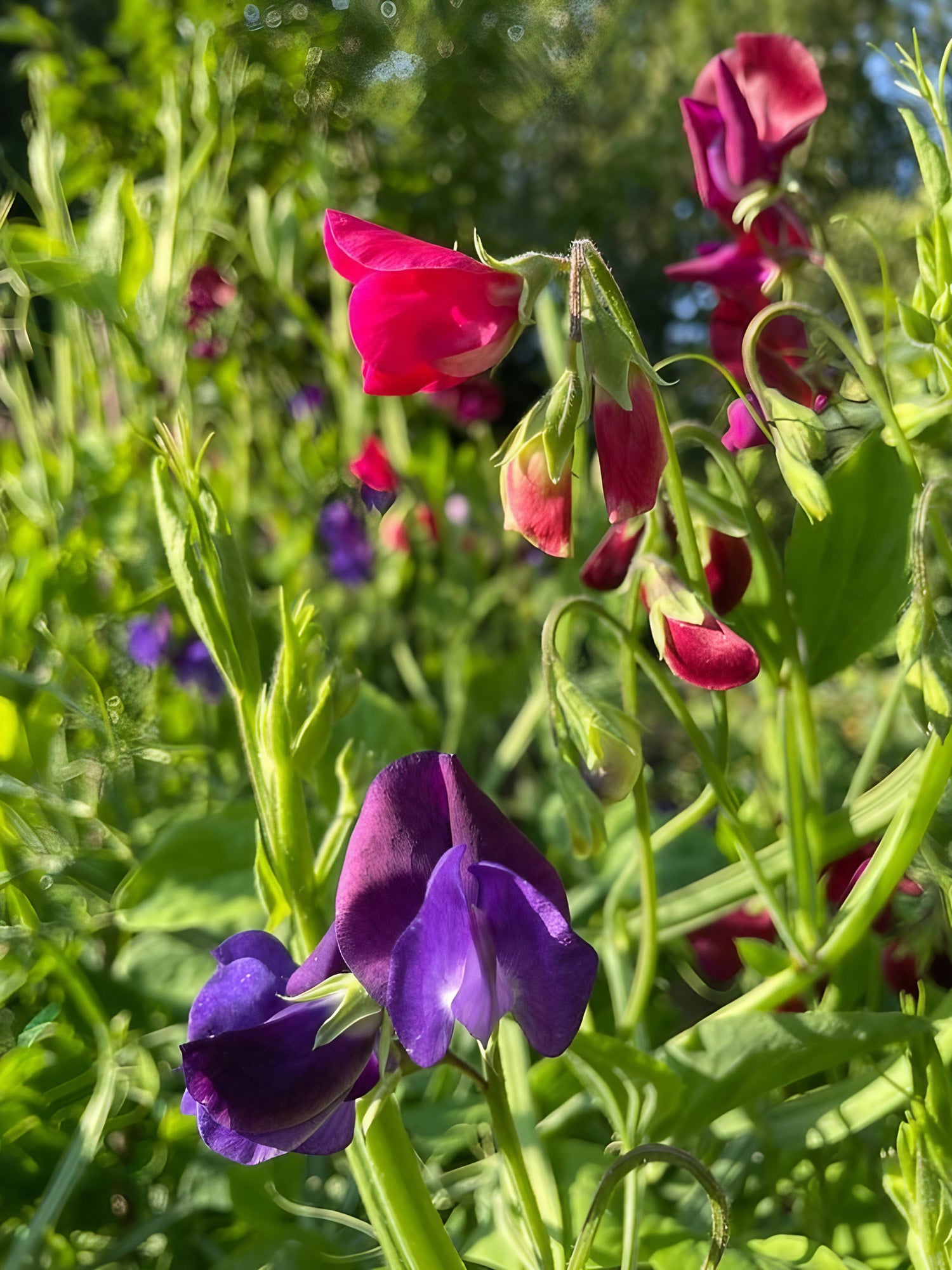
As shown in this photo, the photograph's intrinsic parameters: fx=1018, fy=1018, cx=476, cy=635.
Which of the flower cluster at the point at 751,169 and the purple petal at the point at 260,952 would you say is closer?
the purple petal at the point at 260,952

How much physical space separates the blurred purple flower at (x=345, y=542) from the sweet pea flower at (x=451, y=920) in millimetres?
1034

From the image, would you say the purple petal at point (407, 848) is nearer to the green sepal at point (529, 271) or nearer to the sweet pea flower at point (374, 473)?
the green sepal at point (529, 271)

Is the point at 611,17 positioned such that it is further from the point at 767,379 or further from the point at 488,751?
the point at 767,379

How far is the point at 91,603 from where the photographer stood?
76 cm

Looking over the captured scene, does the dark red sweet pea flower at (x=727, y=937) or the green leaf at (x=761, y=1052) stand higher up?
the green leaf at (x=761, y=1052)

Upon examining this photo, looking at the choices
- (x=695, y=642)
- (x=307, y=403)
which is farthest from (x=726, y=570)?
(x=307, y=403)

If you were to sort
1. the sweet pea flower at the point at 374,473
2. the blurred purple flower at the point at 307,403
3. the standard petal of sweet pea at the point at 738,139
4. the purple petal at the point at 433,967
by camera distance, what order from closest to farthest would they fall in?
the purple petal at the point at 433,967, the standard petal of sweet pea at the point at 738,139, the sweet pea flower at the point at 374,473, the blurred purple flower at the point at 307,403

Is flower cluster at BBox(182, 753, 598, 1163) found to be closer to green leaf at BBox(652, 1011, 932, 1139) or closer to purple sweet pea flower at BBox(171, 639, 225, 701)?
green leaf at BBox(652, 1011, 932, 1139)

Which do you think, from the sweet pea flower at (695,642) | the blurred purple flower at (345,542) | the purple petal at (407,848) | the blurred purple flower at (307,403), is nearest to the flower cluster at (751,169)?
the sweet pea flower at (695,642)

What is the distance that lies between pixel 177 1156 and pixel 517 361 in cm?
316

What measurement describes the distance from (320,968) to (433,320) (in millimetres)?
202

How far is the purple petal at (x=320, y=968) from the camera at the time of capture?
0.29 m

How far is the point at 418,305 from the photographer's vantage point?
12.8 inches

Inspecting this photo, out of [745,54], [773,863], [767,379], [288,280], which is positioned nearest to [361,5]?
[288,280]
